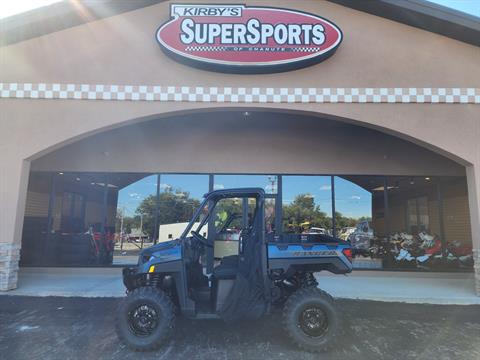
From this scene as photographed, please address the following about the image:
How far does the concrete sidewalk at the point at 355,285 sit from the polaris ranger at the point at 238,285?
2.87 meters

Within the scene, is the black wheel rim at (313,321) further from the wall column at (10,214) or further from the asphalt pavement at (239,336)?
the wall column at (10,214)

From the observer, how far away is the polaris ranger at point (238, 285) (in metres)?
4.00

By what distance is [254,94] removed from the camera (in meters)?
7.00

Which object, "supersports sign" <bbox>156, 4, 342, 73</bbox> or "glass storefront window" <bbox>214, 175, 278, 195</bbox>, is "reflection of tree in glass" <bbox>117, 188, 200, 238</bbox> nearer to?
"glass storefront window" <bbox>214, 175, 278, 195</bbox>

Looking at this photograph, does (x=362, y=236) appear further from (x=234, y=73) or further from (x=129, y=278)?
(x=129, y=278)

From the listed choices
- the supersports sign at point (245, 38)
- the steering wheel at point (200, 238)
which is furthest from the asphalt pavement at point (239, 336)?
the supersports sign at point (245, 38)

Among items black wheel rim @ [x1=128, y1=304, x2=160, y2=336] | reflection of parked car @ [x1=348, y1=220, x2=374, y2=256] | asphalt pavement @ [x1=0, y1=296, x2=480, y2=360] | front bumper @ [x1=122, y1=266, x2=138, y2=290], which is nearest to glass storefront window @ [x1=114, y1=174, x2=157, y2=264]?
asphalt pavement @ [x1=0, y1=296, x2=480, y2=360]

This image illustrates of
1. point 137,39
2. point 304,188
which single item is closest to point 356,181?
point 304,188

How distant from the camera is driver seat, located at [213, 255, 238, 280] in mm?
4297

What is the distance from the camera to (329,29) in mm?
7113

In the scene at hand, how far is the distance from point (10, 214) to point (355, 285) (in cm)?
784

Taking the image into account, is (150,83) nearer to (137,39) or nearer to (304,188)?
(137,39)

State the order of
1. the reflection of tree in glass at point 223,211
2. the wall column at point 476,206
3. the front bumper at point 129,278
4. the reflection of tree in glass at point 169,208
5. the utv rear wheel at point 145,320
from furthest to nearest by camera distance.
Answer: the reflection of tree in glass at point 169,208, the wall column at point 476,206, the reflection of tree in glass at point 223,211, the front bumper at point 129,278, the utv rear wheel at point 145,320

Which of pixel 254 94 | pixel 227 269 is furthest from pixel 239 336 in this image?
pixel 254 94
